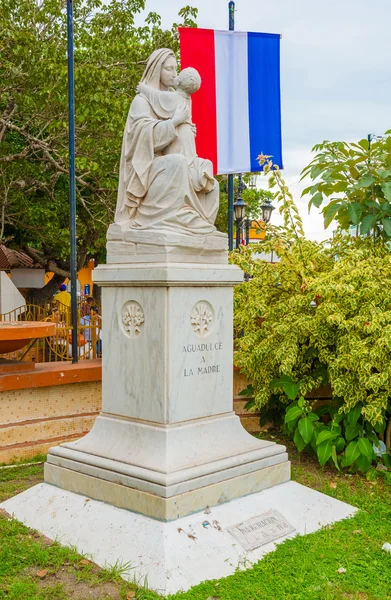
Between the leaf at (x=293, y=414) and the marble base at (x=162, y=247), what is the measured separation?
1750mm

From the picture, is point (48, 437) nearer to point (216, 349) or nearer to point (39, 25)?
point (216, 349)

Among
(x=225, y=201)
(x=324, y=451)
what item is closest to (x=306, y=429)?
(x=324, y=451)

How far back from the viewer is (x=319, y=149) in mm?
6758

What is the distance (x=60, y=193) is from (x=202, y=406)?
36.7 feet

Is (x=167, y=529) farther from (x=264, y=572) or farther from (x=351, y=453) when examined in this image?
(x=351, y=453)

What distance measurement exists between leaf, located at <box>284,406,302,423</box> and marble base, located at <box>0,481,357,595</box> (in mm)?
921

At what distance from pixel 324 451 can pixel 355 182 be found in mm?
2878

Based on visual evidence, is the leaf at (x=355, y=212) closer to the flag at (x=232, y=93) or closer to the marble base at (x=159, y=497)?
the flag at (x=232, y=93)

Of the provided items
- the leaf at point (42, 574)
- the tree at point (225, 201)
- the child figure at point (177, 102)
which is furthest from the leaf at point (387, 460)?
the tree at point (225, 201)

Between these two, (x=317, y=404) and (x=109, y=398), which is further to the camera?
(x=317, y=404)

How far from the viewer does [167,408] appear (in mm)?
4703

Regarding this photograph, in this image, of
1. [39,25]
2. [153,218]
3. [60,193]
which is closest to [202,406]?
[153,218]

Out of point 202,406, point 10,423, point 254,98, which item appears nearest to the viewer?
point 202,406

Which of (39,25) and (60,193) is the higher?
(39,25)
